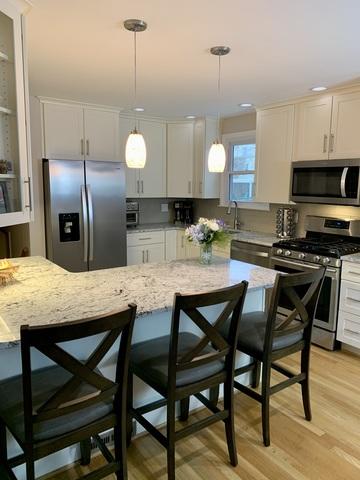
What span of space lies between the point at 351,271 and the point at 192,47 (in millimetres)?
2242

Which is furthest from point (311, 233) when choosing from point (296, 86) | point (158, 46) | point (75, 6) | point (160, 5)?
point (75, 6)

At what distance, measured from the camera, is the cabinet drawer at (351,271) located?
3.11m

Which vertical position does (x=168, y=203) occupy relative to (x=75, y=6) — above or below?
below

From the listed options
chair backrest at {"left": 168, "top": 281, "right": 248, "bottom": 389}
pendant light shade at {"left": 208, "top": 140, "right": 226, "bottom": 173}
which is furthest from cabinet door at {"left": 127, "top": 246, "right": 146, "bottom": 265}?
chair backrest at {"left": 168, "top": 281, "right": 248, "bottom": 389}

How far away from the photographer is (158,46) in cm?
246

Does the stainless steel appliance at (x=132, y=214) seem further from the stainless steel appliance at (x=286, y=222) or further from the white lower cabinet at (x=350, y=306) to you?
the white lower cabinet at (x=350, y=306)

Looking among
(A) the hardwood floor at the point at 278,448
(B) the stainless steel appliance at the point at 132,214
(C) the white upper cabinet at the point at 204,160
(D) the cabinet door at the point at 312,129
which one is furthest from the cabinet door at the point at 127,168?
(A) the hardwood floor at the point at 278,448

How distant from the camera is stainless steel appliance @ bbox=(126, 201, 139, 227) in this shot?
5168 mm

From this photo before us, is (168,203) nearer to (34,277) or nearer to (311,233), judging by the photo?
(311,233)

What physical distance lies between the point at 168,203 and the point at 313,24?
12.6 feet

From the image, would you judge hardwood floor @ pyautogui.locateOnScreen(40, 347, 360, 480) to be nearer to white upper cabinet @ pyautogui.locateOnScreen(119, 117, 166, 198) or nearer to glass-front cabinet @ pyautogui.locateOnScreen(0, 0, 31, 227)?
glass-front cabinet @ pyautogui.locateOnScreen(0, 0, 31, 227)

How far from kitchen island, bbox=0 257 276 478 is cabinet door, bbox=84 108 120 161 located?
2.02m

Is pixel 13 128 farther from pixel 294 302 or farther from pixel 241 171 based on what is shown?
pixel 241 171

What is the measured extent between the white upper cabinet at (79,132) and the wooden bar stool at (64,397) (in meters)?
3.12
